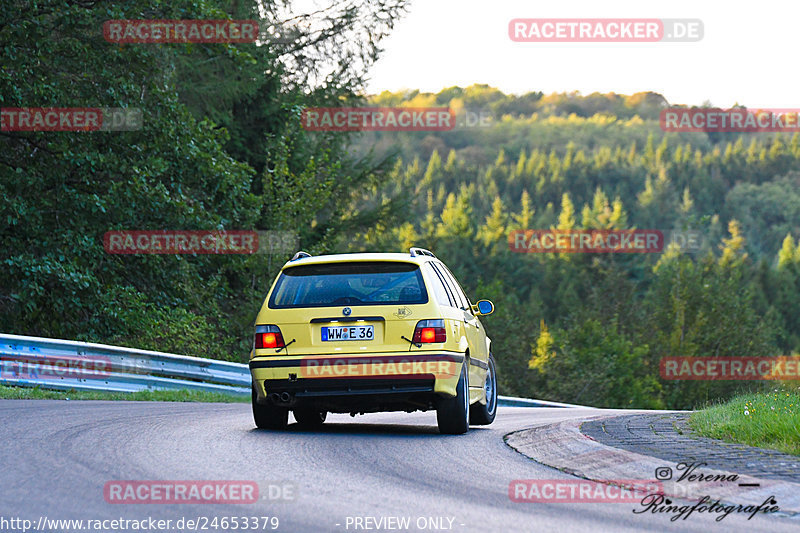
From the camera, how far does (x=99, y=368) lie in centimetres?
1673

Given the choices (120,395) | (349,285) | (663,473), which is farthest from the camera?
(120,395)

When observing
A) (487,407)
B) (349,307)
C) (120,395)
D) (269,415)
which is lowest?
(120,395)

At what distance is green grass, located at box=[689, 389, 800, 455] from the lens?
8.41 m

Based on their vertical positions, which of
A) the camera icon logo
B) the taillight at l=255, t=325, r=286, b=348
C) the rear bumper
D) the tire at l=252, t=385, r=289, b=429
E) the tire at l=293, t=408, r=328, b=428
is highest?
the taillight at l=255, t=325, r=286, b=348

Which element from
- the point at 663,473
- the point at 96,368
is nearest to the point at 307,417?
the point at 663,473

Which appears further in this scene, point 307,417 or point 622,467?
point 307,417

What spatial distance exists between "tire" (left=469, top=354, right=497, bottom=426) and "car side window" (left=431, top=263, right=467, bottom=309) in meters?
1.05

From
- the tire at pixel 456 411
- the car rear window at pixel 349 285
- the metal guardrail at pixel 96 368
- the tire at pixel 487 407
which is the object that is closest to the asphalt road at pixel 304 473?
the tire at pixel 456 411

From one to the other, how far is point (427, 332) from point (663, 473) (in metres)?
3.47

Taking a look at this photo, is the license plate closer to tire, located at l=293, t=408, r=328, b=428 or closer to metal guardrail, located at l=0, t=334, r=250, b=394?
tire, located at l=293, t=408, r=328, b=428

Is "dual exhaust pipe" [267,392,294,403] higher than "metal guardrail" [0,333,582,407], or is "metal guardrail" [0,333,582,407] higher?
"dual exhaust pipe" [267,392,294,403]

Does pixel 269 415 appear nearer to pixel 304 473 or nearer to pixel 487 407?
pixel 487 407

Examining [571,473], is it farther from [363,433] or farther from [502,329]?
[502,329]

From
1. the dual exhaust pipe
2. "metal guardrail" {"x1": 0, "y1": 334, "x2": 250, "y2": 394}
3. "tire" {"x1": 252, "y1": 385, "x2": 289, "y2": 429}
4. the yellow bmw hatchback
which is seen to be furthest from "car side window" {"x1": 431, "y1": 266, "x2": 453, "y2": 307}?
"metal guardrail" {"x1": 0, "y1": 334, "x2": 250, "y2": 394}
